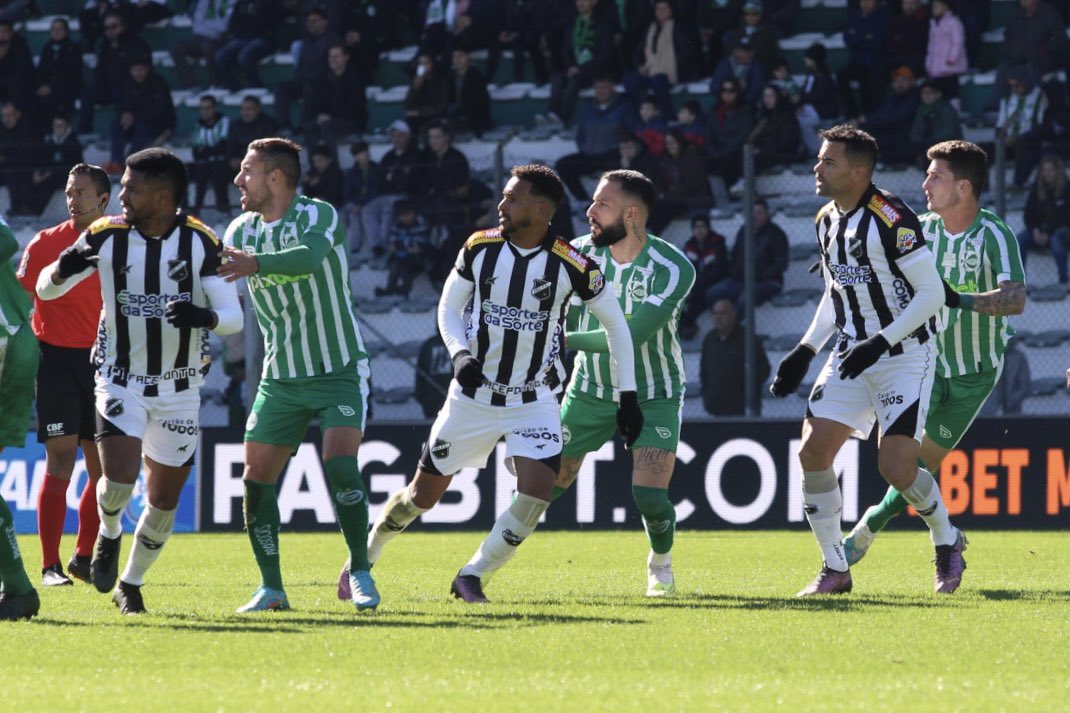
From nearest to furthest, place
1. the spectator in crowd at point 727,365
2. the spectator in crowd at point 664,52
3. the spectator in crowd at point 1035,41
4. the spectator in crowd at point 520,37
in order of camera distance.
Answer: the spectator in crowd at point 727,365
the spectator in crowd at point 1035,41
the spectator in crowd at point 664,52
the spectator in crowd at point 520,37

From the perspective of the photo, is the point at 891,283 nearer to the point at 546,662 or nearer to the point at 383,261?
the point at 546,662

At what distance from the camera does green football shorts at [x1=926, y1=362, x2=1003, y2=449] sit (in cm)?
947

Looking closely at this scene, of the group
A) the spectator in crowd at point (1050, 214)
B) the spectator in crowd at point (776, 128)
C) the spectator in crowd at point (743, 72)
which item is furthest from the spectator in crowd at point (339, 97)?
the spectator in crowd at point (1050, 214)

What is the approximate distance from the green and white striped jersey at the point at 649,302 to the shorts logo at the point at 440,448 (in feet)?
4.23

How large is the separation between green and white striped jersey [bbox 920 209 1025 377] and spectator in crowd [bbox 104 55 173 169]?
11573 millimetres

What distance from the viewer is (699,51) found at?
736 inches

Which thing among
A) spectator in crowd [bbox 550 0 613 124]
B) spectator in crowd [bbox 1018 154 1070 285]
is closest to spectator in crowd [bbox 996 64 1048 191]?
spectator in crowd [bbox 1018 154 1070 285]

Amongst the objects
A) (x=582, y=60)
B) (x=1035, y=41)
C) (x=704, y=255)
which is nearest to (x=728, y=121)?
(x=704, y=255)

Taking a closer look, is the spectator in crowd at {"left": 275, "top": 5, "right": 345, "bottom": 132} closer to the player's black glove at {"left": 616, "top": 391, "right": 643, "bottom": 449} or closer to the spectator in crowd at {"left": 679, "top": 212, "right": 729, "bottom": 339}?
the spectator in crowd at {"left": 679, "top": 212, "right": 729, "bottom": 339}

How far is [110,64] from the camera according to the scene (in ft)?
66.5

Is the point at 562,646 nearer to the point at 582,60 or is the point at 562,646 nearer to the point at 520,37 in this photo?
the point at 582,60

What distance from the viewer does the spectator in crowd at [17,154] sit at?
55.1ft

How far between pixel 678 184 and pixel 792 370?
25.6 ft

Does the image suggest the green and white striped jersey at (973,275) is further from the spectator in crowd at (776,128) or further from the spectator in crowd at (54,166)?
the spectator in crowd at (54,166)
